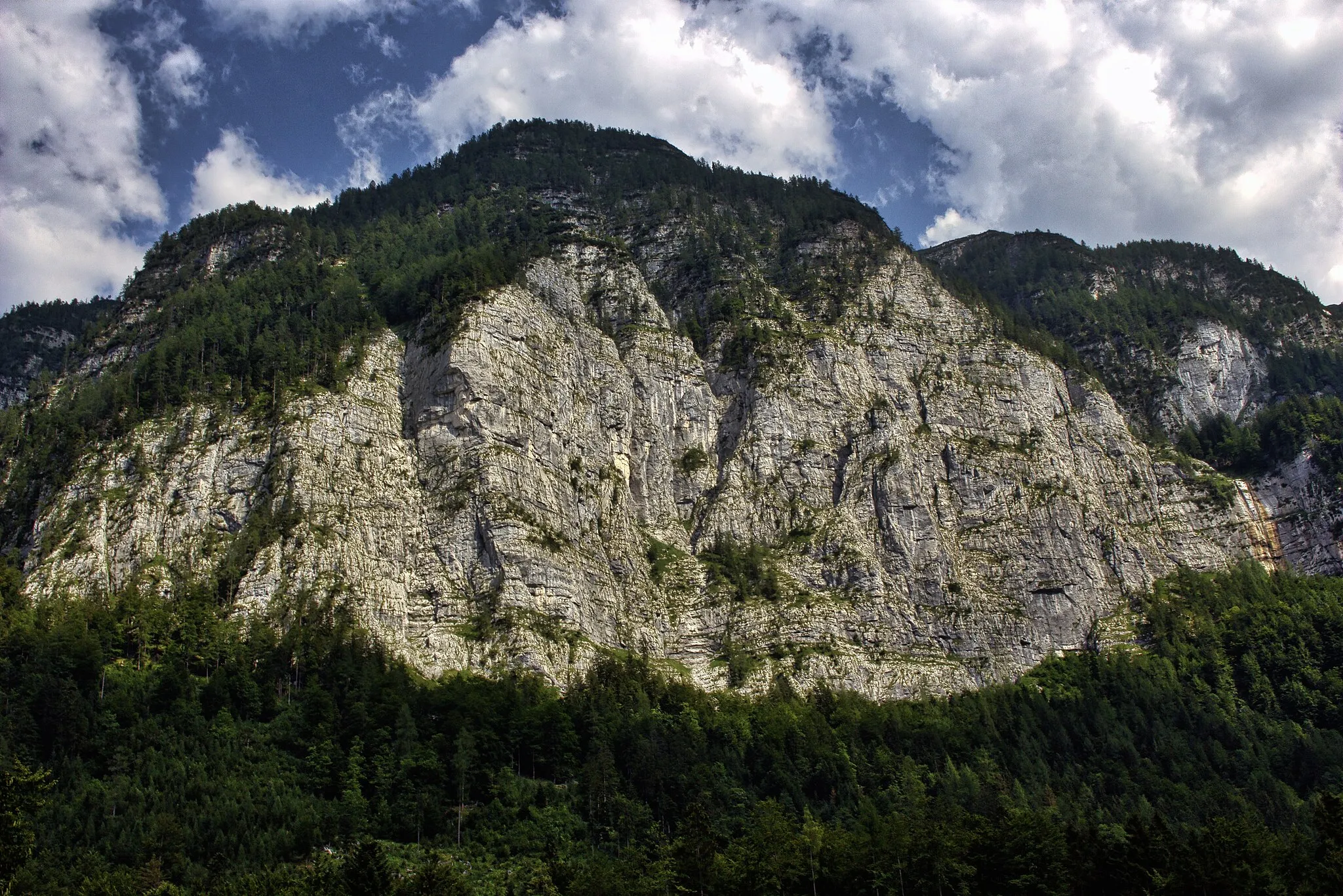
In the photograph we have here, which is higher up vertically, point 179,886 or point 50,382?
point 50,382

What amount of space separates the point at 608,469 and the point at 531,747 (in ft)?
181

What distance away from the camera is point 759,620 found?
139 m

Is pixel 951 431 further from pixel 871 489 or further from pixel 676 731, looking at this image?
pixel 676 731

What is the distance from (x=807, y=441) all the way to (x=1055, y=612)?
4134 cm

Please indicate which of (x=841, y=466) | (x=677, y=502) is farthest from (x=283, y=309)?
(x=841, y=466)

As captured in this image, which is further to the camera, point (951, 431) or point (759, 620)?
point (951, 431)

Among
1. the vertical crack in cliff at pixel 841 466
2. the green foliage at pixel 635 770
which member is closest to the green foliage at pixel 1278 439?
the green foliage at pixel 635 770

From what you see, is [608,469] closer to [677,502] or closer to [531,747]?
[677,502]

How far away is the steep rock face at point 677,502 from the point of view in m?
122

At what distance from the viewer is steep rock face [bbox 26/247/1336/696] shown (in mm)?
121750

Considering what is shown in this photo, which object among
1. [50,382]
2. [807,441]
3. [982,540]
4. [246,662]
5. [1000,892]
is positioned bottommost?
[1000,892]

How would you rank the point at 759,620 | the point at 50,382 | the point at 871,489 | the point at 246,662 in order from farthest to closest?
the point at 50,382, the point at 871,489, the point at 759,620, the point at 246,662

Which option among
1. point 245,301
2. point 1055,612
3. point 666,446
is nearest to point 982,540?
point 1055,612

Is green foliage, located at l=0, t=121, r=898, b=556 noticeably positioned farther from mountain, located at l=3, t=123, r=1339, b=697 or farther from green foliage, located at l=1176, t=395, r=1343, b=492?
green foliage, located at l=1176, t=395, r=1343, b=492
